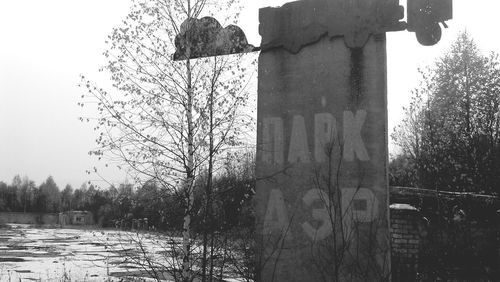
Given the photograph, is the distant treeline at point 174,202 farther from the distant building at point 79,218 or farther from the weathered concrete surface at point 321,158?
the distant building at point 79,218

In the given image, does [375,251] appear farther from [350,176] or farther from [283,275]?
[283,275]

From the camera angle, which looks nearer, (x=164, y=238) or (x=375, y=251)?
(x=375, y=251)

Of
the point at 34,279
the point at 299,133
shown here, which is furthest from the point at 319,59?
the point at 34,279

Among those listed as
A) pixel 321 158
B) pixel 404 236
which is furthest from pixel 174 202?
pixel 404 236

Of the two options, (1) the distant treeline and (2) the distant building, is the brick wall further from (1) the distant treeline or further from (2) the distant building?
(2) the distant building

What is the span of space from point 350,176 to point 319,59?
1660 mm

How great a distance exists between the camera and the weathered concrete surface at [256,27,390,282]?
5809 millimetres

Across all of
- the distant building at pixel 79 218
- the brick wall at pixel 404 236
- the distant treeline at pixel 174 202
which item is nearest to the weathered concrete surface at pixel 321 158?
the distant treeline at pixel 174 202

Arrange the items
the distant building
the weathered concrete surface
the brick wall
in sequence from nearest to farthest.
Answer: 1. the weathered concrete surface
2. the brick wall
3. the distant building

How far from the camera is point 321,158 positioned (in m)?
6.22

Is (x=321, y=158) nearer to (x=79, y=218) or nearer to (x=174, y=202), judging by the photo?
(x=174, y=202)

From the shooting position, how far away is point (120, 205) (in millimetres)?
6500

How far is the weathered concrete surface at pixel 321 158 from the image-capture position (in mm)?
5809

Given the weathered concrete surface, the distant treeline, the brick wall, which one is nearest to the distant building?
the brick wall
